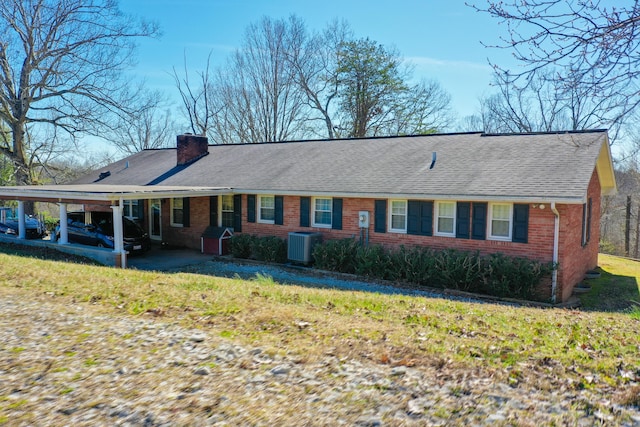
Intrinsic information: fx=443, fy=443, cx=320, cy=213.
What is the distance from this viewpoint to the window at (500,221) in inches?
457

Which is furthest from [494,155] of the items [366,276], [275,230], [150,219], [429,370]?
[150,219]

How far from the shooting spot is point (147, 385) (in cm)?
417

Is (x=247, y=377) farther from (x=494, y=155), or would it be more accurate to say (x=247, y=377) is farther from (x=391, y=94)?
(x=391, y=94)

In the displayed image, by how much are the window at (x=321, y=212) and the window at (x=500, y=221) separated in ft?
16.9

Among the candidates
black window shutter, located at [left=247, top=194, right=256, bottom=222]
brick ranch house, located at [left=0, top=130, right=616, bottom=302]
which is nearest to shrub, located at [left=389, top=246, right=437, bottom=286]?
brick ranch house, located at [left=0, top=130, right=616, bottom=302]

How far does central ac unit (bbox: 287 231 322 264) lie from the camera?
14.2 meters

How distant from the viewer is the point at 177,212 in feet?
62.0

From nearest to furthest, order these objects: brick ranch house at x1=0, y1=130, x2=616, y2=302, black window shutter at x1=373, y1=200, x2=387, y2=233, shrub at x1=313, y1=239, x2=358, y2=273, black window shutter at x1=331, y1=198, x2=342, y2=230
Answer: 1. brick ranch house at x1=0, y1=130, x2=616, y2=302
2. shrub at x1=313, y1=239, x2=358, y2=273
3. black window shutter at x1=373, y1=200, x2=387, y2=233
4. black window shutter at x1=331, y1=198, x2=342, y2=230

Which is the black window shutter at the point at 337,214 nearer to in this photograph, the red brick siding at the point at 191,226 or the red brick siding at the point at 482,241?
the red brick siding at the point at 482,241

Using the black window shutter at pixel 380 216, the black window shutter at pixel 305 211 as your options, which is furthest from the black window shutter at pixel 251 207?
the black window shutter at pixel 380 216

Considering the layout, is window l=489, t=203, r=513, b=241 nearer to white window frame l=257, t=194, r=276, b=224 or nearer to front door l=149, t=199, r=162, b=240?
white window frame l=257, t=194, r=276, b=224

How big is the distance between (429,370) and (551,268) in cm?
769

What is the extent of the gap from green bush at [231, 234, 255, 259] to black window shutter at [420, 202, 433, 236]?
6.12m

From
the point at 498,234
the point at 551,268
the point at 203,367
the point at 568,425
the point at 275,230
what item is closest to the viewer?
the point at 568,425
